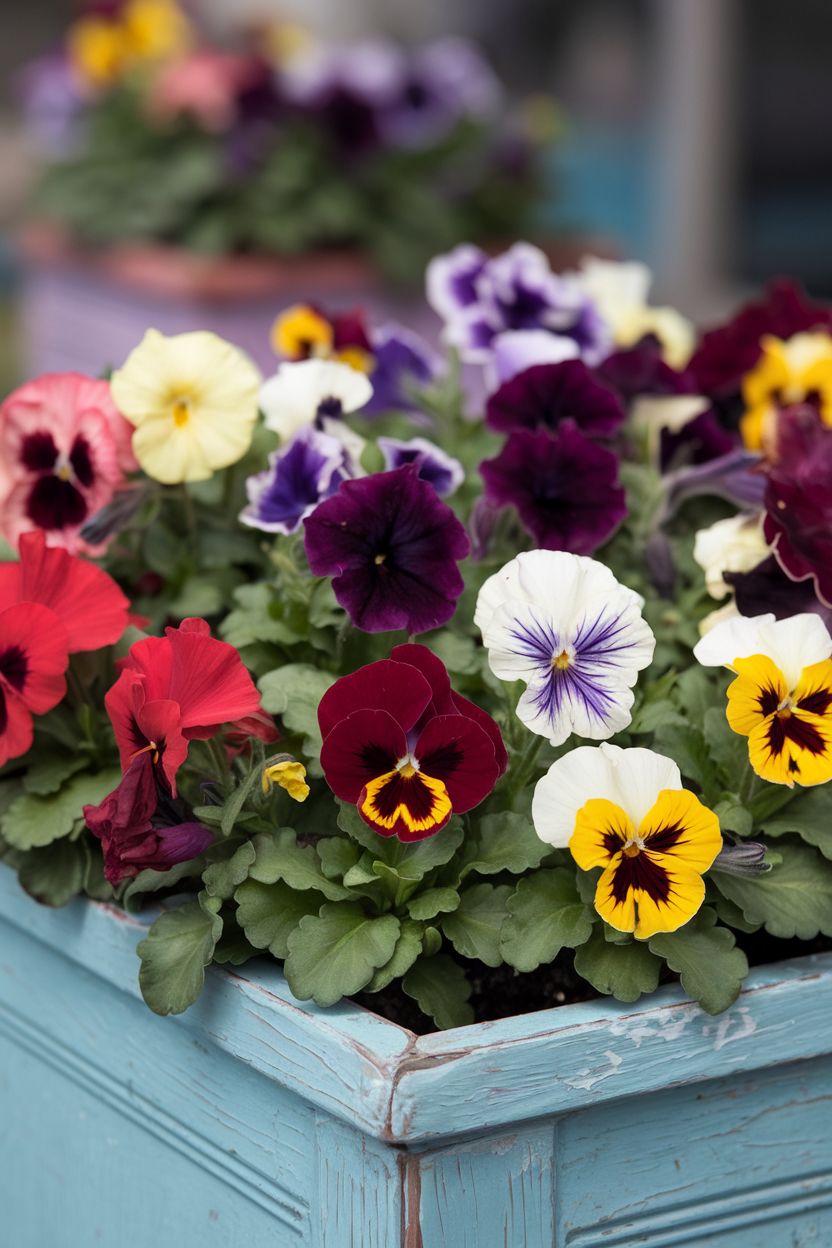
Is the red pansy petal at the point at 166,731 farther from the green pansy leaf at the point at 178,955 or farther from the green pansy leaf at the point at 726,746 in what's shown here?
the green pansy leaf at the point at 726,746

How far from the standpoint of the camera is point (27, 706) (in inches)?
29.9

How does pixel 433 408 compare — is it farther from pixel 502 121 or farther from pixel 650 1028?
pixel 502 121

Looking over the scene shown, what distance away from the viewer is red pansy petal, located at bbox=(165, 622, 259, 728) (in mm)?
687

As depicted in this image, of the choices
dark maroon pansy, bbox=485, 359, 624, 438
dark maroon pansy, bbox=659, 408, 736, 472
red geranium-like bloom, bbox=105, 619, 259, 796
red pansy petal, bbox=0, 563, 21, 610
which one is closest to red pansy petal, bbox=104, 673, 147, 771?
red geranium-like bloom, bbox=105, 619, 259, 796

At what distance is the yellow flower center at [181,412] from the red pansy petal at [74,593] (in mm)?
116

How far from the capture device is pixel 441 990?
0.70 m

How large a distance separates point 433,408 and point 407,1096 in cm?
58

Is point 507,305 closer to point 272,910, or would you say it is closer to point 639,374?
point 639,374

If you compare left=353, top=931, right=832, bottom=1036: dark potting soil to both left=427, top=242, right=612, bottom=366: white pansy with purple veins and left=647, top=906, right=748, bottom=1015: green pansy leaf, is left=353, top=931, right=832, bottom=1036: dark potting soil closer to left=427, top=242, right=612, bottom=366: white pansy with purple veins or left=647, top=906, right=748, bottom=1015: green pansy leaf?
left=647, top=906, right=748, bottom=1015: green pansy leaf

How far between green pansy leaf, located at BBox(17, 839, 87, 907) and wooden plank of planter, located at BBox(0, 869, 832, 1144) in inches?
2.1

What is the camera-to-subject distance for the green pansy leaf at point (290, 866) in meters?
0.69

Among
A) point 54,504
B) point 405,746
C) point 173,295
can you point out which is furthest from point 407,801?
point 173,295

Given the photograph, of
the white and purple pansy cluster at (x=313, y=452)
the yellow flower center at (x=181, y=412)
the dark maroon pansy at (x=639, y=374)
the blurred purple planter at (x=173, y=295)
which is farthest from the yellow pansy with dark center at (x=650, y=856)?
the blurred purple planter at (x=173, y=295)

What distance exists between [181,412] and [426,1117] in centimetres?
44
